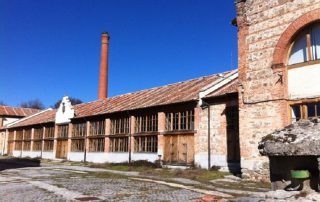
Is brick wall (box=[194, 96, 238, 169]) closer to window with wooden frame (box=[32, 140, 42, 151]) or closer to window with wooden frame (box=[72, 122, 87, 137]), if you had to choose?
window with wooden frame (box=[72, 122, 87, 137])

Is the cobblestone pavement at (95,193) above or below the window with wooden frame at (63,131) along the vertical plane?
below

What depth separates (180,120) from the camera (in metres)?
20.2

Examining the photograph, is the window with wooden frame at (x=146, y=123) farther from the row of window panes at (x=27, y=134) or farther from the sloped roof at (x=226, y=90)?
the row of window panes at (x=27, y=134)

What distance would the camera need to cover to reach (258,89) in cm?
1379

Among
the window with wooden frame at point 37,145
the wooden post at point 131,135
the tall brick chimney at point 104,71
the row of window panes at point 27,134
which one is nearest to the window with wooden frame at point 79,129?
the wooden post at point 131,135

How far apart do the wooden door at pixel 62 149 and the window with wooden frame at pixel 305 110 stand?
78.7 feet

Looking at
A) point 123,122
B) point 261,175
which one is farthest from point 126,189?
point 123,122

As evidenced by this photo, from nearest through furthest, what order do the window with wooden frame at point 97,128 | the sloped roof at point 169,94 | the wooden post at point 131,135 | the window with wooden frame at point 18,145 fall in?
1. the sloped roof at point 169,94
2. the wooden post at point 131,135
3. the window with wooden frame at point 97,128
4. the window with wooden frame at point 18,145

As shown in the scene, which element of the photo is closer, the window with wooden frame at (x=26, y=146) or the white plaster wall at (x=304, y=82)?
the white plaster wall at (x=304, y=82)

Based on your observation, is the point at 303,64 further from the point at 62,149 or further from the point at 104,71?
the point at 104,71

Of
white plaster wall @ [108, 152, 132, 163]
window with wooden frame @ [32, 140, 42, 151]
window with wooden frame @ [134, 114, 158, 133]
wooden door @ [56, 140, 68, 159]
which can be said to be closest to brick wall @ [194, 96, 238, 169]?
window with wooden frame @ [134, 114, 158, 133]

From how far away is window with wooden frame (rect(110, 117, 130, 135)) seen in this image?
24378 mm

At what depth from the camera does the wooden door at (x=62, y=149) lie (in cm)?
3206

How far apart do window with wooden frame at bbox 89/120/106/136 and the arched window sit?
17.4m
